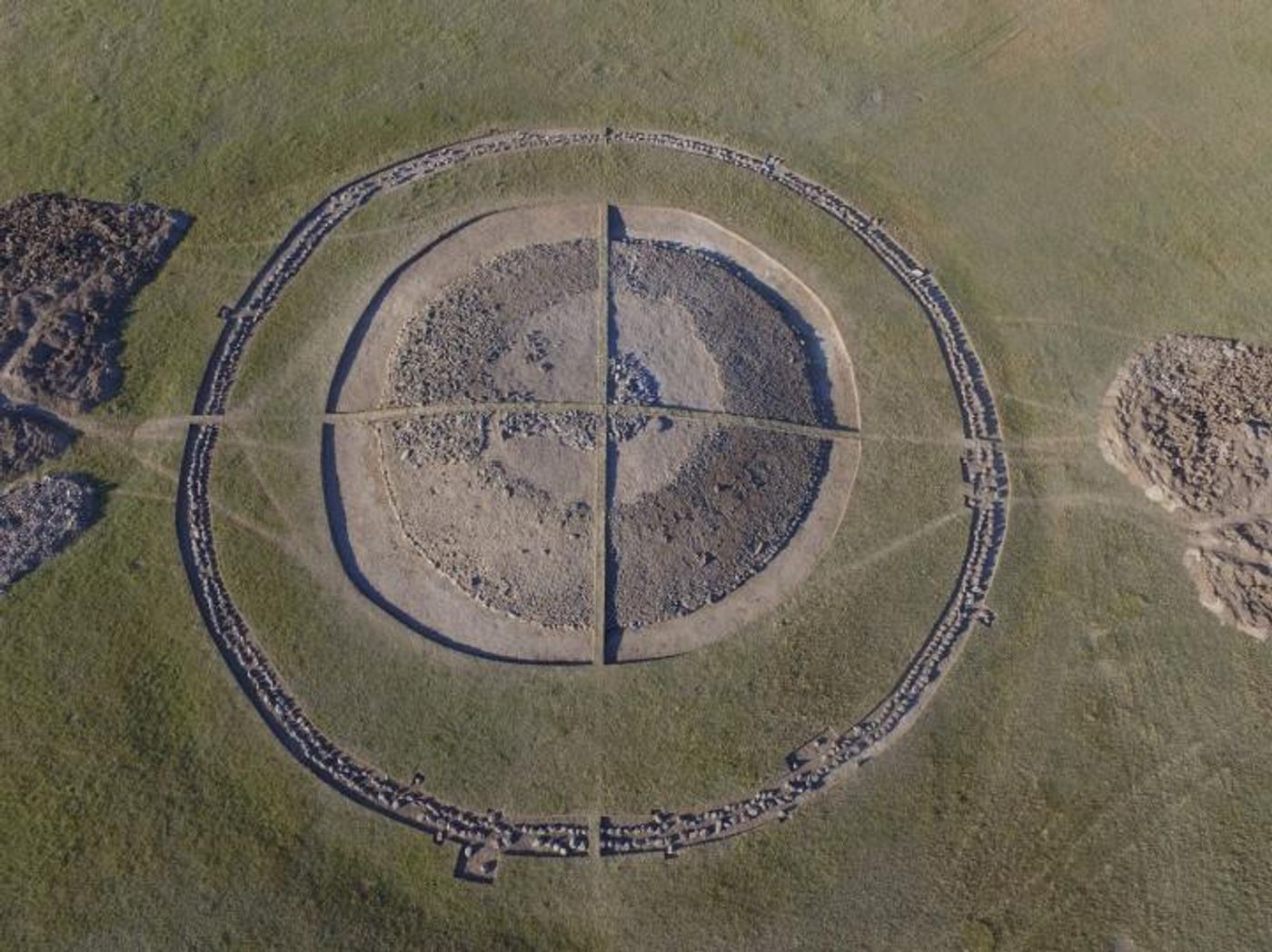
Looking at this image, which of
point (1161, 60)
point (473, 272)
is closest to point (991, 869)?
point (473, 272)

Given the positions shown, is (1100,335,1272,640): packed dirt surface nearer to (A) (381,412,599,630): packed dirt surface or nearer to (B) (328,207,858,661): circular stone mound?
(B) (328,207,858,661): circular stone mound

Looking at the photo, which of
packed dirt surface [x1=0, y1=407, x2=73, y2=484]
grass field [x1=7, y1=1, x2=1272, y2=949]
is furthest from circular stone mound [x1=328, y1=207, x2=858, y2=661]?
packed dirt surface [x1=0, y1=407, x2=73, y2=484]

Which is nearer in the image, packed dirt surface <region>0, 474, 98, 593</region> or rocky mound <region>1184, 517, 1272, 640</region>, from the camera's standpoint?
packed dirt surface <region>0, 474, 98, 593</region>

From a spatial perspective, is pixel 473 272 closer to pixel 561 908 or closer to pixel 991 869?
pixel 561 908

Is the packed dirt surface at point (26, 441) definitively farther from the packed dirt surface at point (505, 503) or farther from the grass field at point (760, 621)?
the packed dirt surface at point (505, 503)

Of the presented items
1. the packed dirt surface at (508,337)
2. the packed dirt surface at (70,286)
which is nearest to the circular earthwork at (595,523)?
the packed dirt surface at (508,337)

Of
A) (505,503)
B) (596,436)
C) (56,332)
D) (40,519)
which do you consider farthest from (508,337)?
(40,519)

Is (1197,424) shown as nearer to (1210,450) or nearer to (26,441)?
(1210,450)
